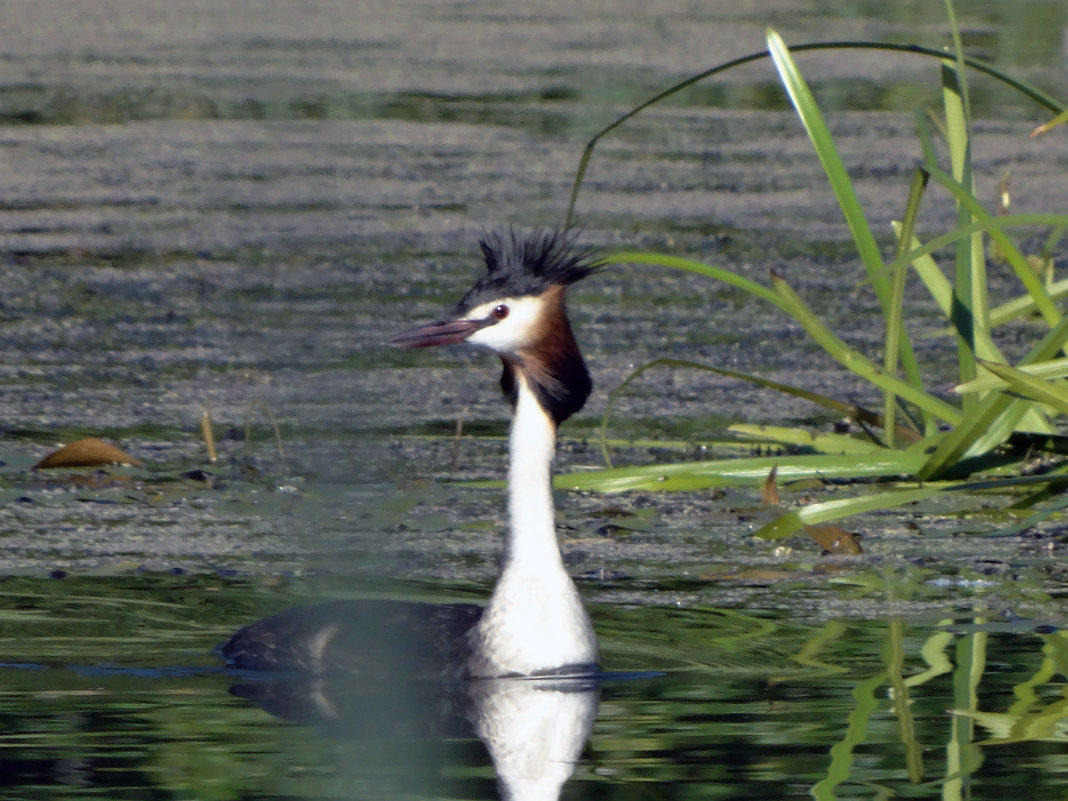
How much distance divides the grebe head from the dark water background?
505 millimetres

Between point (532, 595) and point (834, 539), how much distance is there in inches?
52.4

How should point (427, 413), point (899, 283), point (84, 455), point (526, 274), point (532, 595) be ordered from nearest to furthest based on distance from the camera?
point (532, 595) → point (526, 274) → point (899, 283) → point (84, 455) → point (427, 413)

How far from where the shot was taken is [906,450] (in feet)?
20.8

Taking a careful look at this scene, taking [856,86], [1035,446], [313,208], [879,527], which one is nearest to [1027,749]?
[879,527]

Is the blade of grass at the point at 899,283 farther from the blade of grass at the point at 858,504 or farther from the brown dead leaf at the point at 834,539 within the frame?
the brown dead leaf at the point at 834,539

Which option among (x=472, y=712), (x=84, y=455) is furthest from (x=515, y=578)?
(x=84, y=455)

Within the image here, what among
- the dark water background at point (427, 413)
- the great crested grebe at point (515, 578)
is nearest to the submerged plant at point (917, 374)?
the dark water background at point (427, 413)

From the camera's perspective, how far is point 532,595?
15.6 feet

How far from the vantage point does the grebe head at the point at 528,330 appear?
15.8ft

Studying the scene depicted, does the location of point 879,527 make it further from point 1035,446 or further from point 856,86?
point 856,86

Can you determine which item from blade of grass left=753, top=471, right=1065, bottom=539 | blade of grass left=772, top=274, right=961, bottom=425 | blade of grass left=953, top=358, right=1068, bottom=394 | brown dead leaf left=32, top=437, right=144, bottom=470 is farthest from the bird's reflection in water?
brown dead leaf left=32, top=437, right=144, bottom=470

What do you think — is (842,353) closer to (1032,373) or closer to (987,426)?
(987,426)

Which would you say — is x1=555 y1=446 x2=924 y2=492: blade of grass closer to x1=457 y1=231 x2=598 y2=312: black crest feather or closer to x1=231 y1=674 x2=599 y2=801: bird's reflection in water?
x1=457 y1=231 x2=598 y2=312: black crest feather

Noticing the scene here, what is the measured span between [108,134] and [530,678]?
9.21 m
